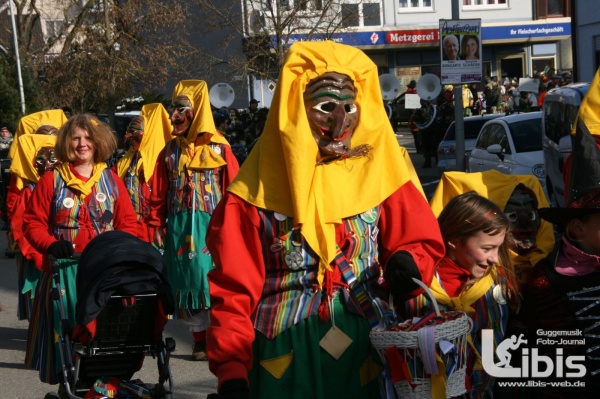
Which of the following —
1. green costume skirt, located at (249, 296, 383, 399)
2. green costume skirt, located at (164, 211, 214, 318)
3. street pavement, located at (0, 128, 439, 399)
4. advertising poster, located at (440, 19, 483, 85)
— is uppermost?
advertising poster, located at (440, 19, 483, 85)

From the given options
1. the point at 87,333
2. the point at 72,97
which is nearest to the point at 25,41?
the point at 72,97

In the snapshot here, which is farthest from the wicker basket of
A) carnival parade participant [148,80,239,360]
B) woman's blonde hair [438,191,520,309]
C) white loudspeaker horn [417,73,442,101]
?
white loudspeaker horn [417,73,442,101]

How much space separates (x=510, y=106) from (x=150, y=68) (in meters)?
11.2

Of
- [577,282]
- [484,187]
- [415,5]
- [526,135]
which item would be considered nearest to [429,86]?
[526,135]

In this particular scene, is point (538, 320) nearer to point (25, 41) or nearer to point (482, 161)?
point (482, 161)

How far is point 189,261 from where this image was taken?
8.27 metres

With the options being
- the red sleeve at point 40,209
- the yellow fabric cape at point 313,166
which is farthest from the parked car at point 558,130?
the yellow fabric cape at point 313,166

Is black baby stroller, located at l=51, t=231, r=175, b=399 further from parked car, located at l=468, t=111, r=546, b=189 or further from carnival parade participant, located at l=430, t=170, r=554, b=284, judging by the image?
parked car, located at l=468, t=111, r=546, b=189

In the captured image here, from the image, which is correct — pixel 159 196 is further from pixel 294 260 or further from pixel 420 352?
pixel 420 352

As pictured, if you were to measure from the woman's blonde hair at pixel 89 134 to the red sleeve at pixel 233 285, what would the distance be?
10.7 feet

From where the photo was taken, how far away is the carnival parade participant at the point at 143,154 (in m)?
9.95

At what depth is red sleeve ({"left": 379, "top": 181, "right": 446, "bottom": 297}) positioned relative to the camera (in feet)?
11.8

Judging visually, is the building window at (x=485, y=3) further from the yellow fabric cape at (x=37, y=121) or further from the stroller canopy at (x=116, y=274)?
the stroller canopy at (x=116, y=274)

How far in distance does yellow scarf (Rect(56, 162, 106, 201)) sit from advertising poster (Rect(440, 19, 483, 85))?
9521 mm
